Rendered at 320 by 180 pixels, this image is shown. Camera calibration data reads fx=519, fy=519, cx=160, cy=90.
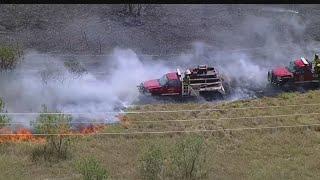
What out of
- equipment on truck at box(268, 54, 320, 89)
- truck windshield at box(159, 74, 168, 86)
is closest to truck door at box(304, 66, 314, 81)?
equipment on truck at box(268, 54, 320, 89)

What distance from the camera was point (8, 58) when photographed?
2142cm

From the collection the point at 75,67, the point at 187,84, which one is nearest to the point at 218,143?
the point at 187,84

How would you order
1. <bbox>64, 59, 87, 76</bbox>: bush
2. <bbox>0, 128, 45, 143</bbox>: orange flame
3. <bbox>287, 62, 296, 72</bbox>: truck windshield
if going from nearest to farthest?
<bbox>0, 128, 45, 143</bbox>: orange flame
<bbox>64, 59, 87, 76</bbox>: bush
<bbox>287, 62, 296, 72</bbox>: truck windshield

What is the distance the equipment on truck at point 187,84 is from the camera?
66.9 feet

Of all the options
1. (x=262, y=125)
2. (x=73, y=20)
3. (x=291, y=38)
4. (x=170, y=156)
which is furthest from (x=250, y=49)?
(x=170, y=156)

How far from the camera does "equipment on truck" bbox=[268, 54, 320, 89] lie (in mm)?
21172

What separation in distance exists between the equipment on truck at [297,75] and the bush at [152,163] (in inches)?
326

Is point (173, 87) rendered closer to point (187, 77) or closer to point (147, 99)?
point (187, 77)

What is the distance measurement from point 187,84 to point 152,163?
21.1 ft

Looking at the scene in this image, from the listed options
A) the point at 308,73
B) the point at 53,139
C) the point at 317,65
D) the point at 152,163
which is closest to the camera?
the point at 152,163

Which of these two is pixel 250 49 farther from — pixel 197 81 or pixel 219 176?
pixel 219 176

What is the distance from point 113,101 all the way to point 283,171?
25.0 feet

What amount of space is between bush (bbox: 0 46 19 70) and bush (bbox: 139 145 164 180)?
30.4ft

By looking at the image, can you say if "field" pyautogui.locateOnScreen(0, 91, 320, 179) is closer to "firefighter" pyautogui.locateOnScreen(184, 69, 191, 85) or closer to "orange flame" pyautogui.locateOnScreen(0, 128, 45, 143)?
"orange flame" pyautogui.locateOnScreen(0, 128, 45, 143)
